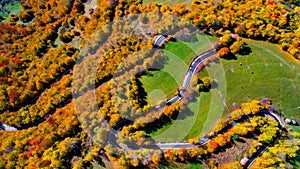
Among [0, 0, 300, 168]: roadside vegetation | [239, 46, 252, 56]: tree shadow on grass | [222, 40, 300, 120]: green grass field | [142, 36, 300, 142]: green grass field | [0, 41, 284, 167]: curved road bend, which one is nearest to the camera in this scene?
[0, 41, 284, 167]: curved road bend

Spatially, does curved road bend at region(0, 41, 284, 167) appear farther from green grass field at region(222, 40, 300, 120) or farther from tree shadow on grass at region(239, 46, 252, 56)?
tree shadow on grass at region(239, 46, 252, 56)

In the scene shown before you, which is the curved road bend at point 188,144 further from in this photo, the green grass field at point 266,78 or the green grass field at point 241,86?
the green grass field at point 266,78

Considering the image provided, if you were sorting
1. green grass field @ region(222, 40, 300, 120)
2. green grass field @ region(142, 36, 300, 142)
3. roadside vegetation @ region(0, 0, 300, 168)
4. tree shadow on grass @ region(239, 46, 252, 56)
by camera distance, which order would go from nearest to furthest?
roadside vegetation @ region(0, 0, 300, 168) → green grass field @ region(142, 36, 300, 142) → green grass field @ region(222, 40, 300, 120) → tree shadow on grass @ region(239, 46, 252, 56)

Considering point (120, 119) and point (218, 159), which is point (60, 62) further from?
point (218, 159)

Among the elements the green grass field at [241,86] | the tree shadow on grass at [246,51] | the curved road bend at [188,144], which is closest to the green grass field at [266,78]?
the green grass field at [241,86]

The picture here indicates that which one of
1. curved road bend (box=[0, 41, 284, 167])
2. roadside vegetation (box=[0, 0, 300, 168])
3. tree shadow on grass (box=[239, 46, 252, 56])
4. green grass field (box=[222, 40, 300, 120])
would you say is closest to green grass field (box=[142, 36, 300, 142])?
green grass field (box=[222, 40, 300, 120])

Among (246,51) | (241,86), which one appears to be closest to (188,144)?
(241,86)

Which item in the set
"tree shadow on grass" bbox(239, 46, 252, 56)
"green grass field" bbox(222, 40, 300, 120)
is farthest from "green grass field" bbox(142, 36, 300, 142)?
"tree shadow on grass" bbox(239, 46, 252, 56)

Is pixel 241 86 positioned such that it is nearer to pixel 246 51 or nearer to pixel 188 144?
pixel 246 51

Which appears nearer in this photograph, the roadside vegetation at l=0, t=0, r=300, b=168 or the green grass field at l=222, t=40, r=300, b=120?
the roadside vegetation at l=0, t=0, r=300, b=168

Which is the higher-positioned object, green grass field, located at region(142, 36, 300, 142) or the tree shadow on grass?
the tree shadow on grass

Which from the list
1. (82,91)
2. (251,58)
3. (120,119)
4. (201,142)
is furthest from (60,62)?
(251,58)
